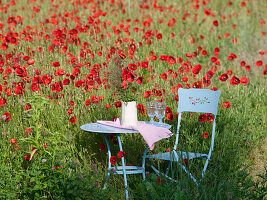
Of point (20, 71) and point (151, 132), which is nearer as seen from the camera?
point (151, 132)

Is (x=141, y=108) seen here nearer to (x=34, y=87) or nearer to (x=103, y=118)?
(x=103, y=118)

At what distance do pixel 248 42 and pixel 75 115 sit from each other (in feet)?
15.2

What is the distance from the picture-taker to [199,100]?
11.5 ft

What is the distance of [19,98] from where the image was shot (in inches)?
159

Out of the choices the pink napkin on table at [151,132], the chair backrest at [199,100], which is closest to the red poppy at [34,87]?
the pink napkin on table at [151,132]

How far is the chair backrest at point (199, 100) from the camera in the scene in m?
3.41

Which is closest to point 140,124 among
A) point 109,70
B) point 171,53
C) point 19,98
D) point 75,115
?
point 109,70

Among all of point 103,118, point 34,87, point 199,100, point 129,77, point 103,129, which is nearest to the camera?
point 103,129

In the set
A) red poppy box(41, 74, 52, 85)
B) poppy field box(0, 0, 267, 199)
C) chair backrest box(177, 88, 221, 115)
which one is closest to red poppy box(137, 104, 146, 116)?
poppy field box(0, 0, 267, 199)

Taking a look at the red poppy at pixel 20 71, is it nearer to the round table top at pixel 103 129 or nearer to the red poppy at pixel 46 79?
the red poppy at pixel 46 79

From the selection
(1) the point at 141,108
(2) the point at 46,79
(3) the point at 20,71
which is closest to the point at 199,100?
(1) the point at 141,108

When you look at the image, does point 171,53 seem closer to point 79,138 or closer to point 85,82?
point 85,82

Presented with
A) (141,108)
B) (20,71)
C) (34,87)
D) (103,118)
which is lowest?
(103,118)

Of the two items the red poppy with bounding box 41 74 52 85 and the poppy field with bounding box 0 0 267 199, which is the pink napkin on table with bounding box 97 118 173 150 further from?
the red poppy with bounding box 41 74 52 85
